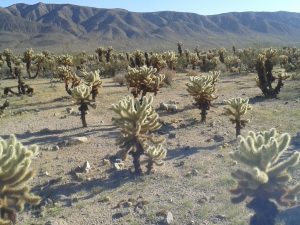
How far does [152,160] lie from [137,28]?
15889cm

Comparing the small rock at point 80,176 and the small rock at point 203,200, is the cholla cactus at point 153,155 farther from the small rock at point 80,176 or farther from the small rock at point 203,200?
the small rock at point 203,200

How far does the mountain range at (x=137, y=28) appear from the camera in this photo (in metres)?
135

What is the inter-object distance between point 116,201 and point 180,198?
4.74ft

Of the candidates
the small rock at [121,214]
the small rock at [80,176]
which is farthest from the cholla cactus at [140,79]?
the small rock at [121,214]

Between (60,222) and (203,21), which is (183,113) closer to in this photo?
(60,222)

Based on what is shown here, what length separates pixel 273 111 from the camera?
19.1m

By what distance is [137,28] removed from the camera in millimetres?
168500

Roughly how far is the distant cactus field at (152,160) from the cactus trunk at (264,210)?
17 mm

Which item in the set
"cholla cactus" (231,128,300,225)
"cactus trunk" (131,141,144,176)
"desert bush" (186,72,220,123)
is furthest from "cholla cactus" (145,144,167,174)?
"desert bush" (186,72,220,123)

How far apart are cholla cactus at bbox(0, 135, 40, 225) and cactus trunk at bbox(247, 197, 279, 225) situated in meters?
3.65

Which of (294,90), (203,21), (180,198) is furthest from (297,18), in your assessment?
(180,198)

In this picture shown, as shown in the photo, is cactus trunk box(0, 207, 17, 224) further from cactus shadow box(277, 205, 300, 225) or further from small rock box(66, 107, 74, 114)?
small rock box(66, 107, 74, 114)

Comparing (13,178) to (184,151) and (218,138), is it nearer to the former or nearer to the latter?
(184,151)

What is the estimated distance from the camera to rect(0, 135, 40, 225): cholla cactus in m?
7.24
